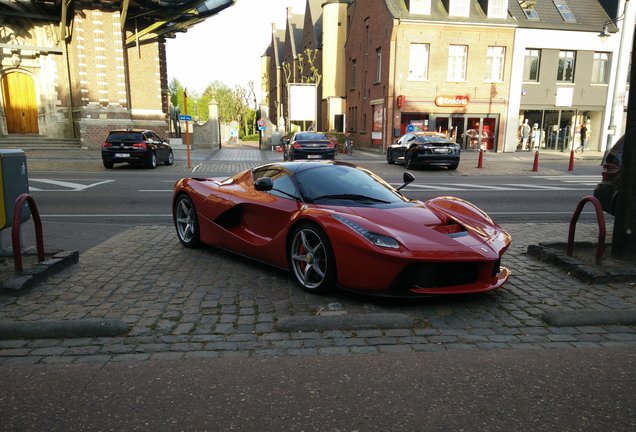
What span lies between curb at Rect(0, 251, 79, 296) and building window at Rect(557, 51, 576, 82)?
3293 cm

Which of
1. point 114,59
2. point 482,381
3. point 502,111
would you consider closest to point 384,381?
point 482,381

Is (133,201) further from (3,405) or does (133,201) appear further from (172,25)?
(172,25)

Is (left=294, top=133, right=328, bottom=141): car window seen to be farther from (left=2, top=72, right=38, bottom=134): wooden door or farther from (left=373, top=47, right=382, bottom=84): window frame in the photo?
(left=2, top=72, right=38, bottom=134): wooden door

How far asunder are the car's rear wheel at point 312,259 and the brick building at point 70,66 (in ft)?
83.9

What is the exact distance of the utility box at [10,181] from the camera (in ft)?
17.1

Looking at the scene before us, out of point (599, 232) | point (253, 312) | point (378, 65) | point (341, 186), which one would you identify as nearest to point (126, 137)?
point (341, 186)

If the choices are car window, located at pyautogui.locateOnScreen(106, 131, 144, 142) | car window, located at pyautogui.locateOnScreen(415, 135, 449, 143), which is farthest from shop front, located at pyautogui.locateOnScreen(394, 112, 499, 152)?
car window, located at pyautogui.locateOnScreen(106, 131, 144, 142)

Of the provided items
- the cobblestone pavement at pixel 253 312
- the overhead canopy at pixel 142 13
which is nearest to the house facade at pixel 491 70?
the overhead canopy at pixel 142 13

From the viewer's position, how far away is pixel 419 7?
29.1 meters

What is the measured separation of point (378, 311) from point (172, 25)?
3111cm

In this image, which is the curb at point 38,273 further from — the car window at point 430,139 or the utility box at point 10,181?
the car window at point 430,139

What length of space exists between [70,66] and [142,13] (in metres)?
5.28

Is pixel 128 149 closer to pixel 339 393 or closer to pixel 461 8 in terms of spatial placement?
pixel 339 393

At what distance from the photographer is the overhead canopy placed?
2562 cm
